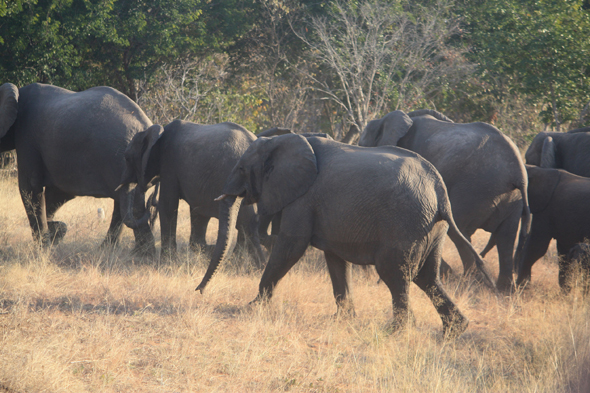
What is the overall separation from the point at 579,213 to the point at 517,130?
1249cm

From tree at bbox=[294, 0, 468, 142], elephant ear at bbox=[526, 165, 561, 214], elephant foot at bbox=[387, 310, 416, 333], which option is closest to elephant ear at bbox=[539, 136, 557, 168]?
elephant ear at bbox=[526, 165, 561, 214]

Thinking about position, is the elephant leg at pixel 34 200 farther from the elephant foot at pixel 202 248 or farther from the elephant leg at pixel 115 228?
the elephant foot at pixel 202 248

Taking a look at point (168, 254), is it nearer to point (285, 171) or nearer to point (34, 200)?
point (34, 200)

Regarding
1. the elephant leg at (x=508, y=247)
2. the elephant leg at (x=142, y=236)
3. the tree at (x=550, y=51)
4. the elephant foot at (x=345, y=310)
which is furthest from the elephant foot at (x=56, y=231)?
the tree at (x=550, y=51)

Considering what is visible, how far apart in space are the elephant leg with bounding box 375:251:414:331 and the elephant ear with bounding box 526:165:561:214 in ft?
9.82

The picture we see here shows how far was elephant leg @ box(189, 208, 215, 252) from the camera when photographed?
26.3 ft

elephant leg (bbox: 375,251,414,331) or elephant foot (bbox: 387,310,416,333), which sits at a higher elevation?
elephant leg (bbox: 375,251,414,331)

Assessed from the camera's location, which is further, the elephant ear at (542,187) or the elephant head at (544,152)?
the elephant head at (544,152)

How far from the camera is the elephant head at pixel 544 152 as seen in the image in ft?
28.5

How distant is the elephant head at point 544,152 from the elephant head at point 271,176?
4.65 metres

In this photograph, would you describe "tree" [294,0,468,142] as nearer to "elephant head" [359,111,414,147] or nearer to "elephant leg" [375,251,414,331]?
"elephant head" [359,111,414,147]

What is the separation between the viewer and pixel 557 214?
7086mm

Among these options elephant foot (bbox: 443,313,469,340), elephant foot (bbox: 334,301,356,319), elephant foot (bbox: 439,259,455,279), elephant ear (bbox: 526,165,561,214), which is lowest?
elephant foot (bbox: 439,259,455,279)

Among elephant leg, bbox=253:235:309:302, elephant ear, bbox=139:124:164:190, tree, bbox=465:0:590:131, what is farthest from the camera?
tree, bbox=465:0:590:131
